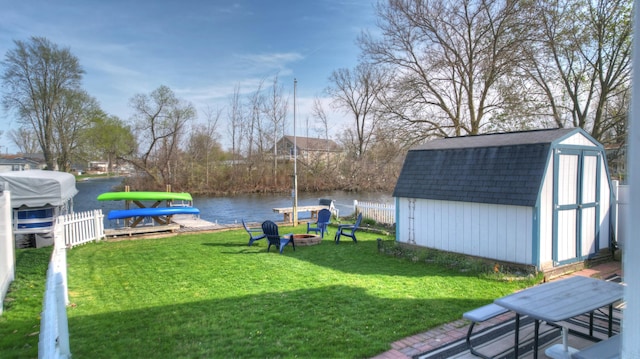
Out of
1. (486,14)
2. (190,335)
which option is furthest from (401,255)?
(486,14)

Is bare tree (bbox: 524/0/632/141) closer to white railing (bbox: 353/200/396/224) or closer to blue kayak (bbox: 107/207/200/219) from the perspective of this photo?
white railing (bbox: 353/200/396/224)

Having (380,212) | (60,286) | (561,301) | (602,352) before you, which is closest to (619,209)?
(561,301)

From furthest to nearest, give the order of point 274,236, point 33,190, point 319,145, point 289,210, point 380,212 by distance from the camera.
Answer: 1. point 319,145
2. point 289,210
3. point 380,212
4. point 33,190
5. point 274,236

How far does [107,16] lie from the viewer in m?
14.5

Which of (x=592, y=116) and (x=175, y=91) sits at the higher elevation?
(x=175, y=91)

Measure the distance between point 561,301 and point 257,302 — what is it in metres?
3.99

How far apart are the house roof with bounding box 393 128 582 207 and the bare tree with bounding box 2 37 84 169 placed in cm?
3130

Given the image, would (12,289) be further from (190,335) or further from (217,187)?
(217,187)

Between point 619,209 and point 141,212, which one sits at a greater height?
point 619,209

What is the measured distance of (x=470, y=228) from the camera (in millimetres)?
8031

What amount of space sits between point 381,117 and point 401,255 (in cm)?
1012

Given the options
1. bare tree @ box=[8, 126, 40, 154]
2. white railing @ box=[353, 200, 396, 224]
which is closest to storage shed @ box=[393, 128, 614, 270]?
white railing @ box=[353, 200, 396, 224]

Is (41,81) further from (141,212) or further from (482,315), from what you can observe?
(482,315)

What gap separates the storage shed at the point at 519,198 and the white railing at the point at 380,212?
4.84m
